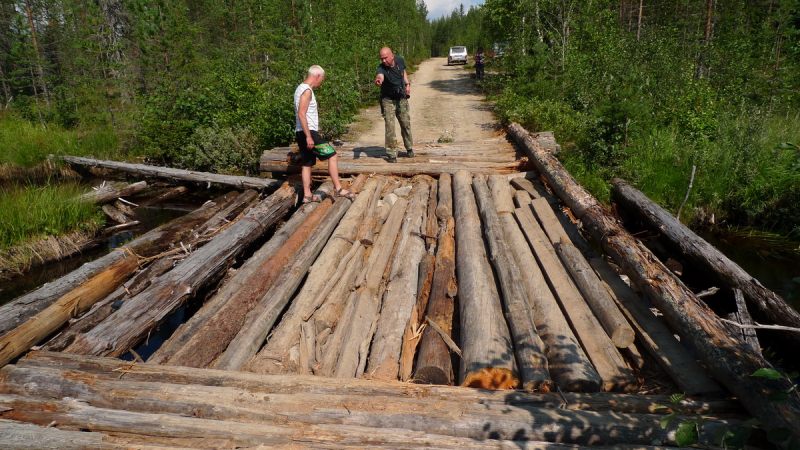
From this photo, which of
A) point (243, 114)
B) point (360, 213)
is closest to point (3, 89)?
point (243, 114)

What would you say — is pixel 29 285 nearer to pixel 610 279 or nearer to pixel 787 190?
pixel 610 279

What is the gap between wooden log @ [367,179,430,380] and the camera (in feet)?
12.5

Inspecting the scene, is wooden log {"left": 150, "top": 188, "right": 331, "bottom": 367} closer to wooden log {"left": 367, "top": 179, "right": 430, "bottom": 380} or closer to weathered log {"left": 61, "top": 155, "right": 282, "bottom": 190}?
wooden log {"left": 367, "top": 179, "right": 430, "bottom": 380}

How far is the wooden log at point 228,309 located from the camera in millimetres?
3967

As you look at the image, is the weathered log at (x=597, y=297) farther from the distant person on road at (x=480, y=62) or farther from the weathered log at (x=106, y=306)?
the distant person on road at (x=480, y=62)

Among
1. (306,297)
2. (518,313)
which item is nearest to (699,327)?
(518,313)

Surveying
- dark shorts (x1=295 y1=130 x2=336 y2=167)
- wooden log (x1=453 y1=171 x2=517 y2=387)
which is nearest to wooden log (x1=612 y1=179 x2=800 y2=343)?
wooden log (x1=453 y1=171 x2=517 y2=387)

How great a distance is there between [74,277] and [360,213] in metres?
3.67

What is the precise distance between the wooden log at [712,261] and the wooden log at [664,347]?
167 cm

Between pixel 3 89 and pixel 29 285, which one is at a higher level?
pixel 3 89

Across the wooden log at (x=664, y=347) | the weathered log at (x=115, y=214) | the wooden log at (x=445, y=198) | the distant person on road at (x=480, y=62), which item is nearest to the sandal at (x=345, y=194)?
the wooden log at (x=445, y=198)

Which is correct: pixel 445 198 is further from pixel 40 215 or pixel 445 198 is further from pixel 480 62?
pixel 480 62

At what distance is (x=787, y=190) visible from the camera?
857cm

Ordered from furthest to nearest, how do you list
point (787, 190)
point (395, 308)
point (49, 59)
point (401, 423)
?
1. point (49, 59)
2. point (787, 190)
3. point (395, 308)
4. point (401, 423)
